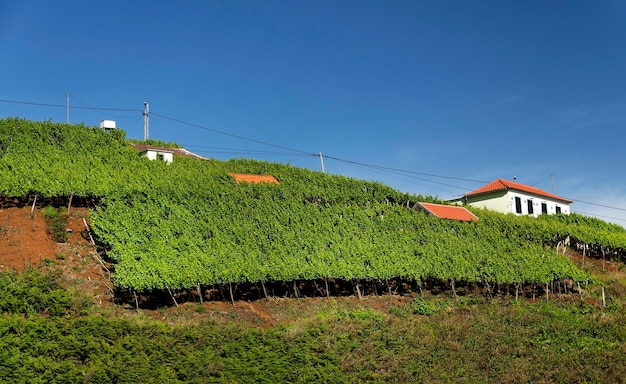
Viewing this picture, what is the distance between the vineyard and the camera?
22656 mm

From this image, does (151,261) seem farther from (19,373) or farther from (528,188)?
(528,188)

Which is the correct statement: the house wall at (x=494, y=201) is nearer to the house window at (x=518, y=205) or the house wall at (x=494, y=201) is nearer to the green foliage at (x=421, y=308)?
the house window at (x=518, y=205)

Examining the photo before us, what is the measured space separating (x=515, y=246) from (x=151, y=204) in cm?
2086

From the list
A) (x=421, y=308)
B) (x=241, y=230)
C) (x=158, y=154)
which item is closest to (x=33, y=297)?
(x=241, y=230)

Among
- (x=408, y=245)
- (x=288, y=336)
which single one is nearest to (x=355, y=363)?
(x=288, y=336)

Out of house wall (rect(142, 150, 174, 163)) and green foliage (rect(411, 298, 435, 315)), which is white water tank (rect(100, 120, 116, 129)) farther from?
green foliage (rect(411, 298, 435, 315))

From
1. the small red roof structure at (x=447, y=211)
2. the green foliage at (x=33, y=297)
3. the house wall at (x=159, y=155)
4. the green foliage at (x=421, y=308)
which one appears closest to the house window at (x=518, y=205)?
the small red roof structure at (x=447, y=211)

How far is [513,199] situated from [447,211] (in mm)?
14054

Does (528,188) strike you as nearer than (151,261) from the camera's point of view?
No

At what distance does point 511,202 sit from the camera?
47.4 meters

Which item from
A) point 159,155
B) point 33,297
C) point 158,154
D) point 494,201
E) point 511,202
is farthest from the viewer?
point 494,201

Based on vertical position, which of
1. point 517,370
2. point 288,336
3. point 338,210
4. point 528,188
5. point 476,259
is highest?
point 528,188

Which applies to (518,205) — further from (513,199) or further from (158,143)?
(158,143)

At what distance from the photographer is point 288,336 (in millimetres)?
17797
